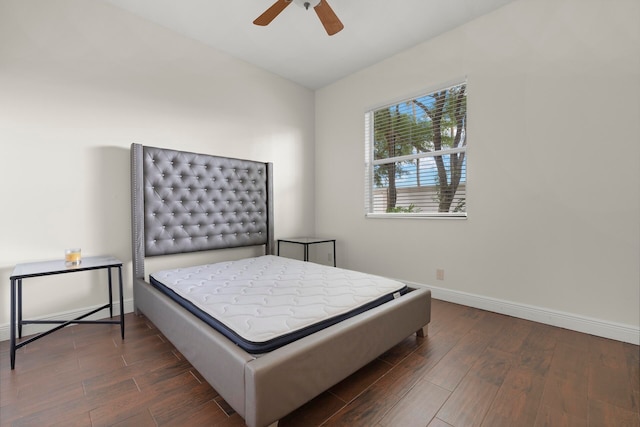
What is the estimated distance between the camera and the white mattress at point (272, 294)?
1441 mm

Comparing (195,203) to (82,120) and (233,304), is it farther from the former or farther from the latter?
(233,304)

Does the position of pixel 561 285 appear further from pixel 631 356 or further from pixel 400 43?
pixel 400 43

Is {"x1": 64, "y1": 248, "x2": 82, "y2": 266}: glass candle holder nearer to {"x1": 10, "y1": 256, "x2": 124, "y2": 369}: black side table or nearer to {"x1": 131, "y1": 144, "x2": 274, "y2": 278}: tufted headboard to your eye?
{"x1": 10, "y1": 256, "x2": 124, "y2": 369}: black side table

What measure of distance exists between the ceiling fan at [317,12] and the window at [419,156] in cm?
136

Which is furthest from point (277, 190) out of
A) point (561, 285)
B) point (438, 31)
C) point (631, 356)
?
point (631, 356)

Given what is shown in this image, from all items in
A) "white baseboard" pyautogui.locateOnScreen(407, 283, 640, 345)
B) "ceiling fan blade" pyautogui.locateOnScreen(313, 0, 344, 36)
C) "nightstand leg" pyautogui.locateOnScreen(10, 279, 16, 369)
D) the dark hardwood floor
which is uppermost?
"ceiling fan blade" pyautogui.locateOnScreen(313, 0, 344, 36)

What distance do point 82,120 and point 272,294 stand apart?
2139 mm

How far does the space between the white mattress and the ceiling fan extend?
1.97m

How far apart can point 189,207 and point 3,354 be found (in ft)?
5.17

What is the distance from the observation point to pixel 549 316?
236 cm

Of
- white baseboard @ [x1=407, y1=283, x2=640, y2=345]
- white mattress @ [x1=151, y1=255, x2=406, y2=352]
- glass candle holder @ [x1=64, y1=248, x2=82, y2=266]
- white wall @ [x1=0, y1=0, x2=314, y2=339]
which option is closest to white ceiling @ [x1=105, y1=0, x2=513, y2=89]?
white wall @ [x1=0, y1=0, x2=314, y2=339]

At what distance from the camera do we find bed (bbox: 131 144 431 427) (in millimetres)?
1218

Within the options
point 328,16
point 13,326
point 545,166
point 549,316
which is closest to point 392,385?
point 549,316

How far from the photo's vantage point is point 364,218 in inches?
144
